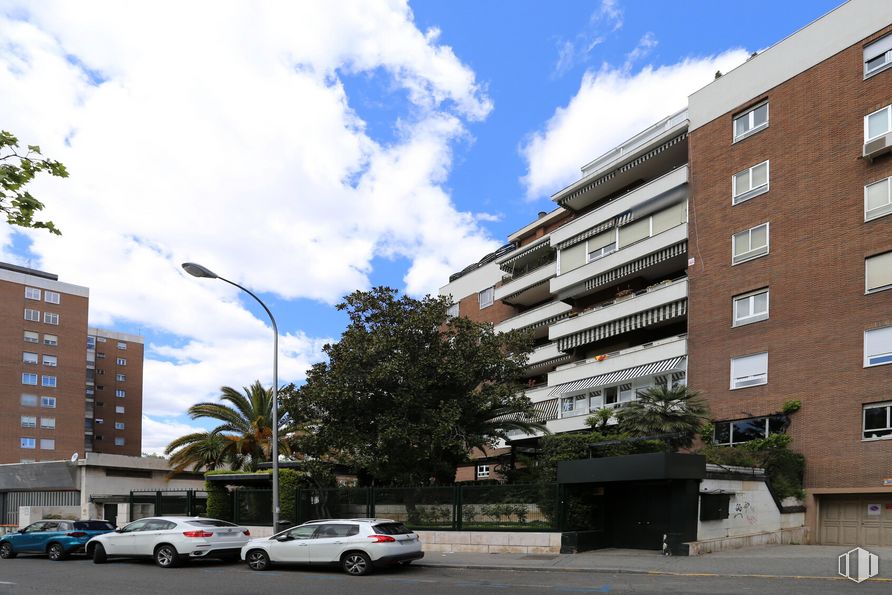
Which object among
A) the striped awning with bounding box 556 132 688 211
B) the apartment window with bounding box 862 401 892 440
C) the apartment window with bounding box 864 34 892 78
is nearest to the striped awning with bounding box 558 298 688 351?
the striped awning with bounding box 556 132 688 211

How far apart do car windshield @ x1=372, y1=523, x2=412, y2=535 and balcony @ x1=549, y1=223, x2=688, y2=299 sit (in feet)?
63.2

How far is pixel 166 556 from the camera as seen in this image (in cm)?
1984

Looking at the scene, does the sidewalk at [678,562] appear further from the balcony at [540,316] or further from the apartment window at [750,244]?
the balcony at [540,316]

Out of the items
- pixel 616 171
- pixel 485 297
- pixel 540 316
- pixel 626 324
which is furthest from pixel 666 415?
pixel 485 297

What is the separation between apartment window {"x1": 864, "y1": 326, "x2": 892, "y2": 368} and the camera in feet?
79.5

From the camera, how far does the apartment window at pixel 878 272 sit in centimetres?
2459

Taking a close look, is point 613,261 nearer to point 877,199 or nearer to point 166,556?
point 877,199

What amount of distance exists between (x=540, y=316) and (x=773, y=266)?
16456mm

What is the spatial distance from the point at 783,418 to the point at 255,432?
899 inches

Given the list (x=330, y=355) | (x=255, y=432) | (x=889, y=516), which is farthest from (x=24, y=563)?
(x=889, y=516)

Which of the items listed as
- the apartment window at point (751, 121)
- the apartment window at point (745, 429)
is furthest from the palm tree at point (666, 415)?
the apartment window at point (751, 121)

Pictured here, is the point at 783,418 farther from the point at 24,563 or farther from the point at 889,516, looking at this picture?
the point at 24,563

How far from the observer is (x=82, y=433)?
8425cm

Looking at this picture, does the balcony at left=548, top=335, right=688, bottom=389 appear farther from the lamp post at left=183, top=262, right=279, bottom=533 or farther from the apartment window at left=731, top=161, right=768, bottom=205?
the lamp post at left=183, top=262, right=279, bottom=533
